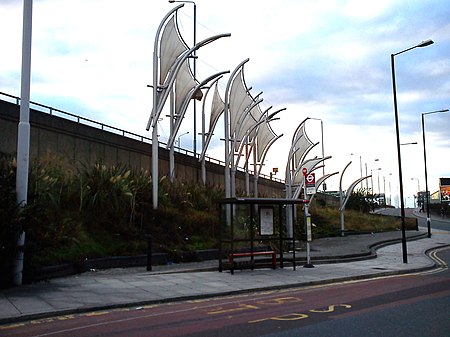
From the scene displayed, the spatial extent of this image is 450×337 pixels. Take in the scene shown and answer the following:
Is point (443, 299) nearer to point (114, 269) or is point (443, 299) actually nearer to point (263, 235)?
point (263, 235)

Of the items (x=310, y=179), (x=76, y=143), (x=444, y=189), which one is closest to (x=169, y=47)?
(x=76, y=143)

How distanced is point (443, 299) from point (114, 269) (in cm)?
945

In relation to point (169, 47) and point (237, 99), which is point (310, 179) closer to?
point (169, 47)

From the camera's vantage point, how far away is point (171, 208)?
21.4 meters

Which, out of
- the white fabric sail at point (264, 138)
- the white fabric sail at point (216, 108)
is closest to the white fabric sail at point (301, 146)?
the white fabric sail at point (264, 138)

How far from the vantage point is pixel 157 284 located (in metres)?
13.2

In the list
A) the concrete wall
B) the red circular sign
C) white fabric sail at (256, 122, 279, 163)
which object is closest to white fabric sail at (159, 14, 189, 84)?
the concrete wall

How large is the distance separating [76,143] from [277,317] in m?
15.7

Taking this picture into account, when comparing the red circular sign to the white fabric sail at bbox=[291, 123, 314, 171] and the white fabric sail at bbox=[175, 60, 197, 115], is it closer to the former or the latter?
the white fabric sail at bbox=[175, 60, 197, 115]

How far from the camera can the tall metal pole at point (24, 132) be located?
40.1 ft

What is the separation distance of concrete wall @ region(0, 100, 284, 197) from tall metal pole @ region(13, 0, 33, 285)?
6.35 m

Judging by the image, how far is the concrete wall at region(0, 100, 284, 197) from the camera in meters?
19.0

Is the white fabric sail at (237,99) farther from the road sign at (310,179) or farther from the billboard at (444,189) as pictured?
the billboard at (444,189)

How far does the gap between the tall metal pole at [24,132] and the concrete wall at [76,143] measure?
250 inches
